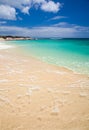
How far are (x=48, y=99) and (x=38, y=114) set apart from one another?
912 millimetres

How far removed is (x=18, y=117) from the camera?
3553mm

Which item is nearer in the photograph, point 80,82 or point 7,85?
point 7,85

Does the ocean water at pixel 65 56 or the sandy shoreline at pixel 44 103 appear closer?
the sandy shoreline at pixel 44 103

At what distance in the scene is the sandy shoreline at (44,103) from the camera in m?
3.35

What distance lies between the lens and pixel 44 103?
4.27 metres

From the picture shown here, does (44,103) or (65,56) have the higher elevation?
(65,56)

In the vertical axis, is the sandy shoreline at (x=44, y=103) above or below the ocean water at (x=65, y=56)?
below

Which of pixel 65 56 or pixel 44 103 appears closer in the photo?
pixel 44 103

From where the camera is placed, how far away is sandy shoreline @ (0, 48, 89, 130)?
11.0 ft

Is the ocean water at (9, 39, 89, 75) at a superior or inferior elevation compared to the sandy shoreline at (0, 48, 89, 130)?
superior

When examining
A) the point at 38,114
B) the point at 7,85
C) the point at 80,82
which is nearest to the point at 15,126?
the point at 38,114

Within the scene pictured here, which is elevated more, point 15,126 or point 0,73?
point 0,73

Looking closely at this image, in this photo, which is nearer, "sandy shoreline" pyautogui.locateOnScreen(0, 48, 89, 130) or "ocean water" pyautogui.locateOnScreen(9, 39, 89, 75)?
"sandy shoreline" pyautogui.locateOnScreen(0, 48, 89, 130)

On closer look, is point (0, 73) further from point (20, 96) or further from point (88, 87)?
point (88, 87)
